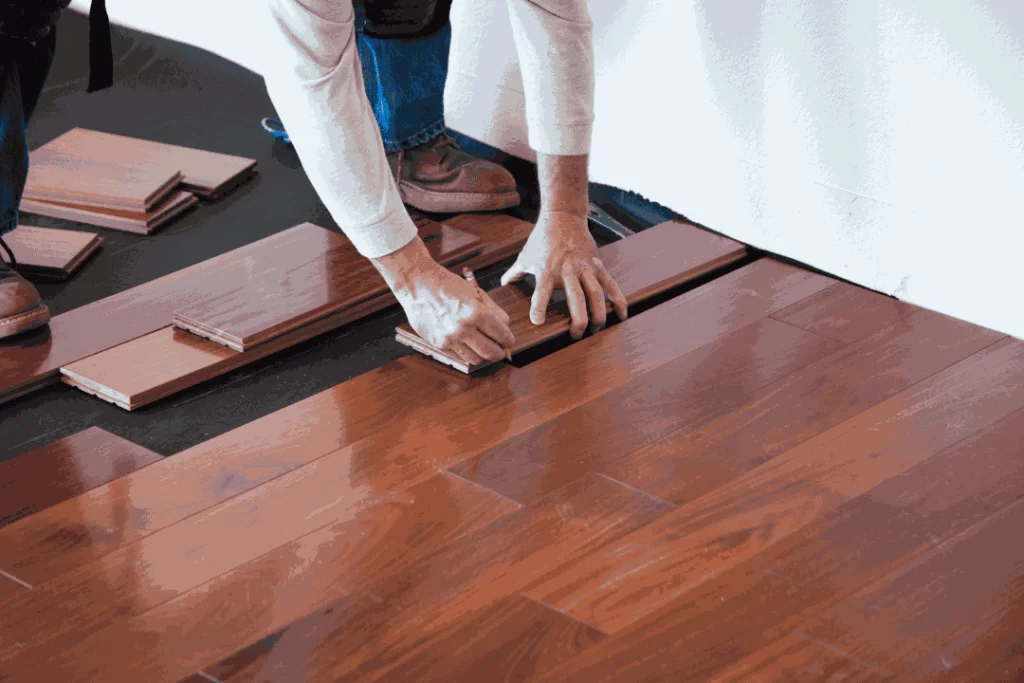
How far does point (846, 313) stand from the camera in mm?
2303

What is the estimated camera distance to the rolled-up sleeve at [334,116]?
1942mm

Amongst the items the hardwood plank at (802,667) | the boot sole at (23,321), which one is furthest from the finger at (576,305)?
the boot sole at (23,321)

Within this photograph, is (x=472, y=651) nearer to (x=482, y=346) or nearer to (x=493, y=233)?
(x=482, y=346)

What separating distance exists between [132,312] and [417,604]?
116 cm

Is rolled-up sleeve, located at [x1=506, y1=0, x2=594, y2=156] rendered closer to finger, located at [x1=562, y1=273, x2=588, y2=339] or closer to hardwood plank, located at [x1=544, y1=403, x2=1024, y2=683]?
finger, located at [x1=562, y1=273, x2=588, y2=339]

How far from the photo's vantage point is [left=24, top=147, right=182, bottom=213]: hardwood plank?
115 inches

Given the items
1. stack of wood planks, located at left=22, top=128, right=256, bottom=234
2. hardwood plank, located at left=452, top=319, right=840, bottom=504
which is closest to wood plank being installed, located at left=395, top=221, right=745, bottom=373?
hardwood plank, located at left=452, top=319, right=840, bottom=504

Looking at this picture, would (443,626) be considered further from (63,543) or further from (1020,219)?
(1020,219)

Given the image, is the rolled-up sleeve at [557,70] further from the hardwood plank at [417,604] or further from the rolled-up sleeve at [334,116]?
the hardwood plank at [417,604]

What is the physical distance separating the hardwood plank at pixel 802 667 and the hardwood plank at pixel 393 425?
0.62m

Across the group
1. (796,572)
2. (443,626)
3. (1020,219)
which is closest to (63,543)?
(443,626)

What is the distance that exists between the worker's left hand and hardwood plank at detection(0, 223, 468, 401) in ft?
1.83

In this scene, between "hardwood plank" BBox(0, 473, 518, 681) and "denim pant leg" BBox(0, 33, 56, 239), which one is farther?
"denim pant leg" BBox(0, 33, 56, 239)

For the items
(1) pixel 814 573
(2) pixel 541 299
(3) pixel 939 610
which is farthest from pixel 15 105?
(3) pixel 939 610
